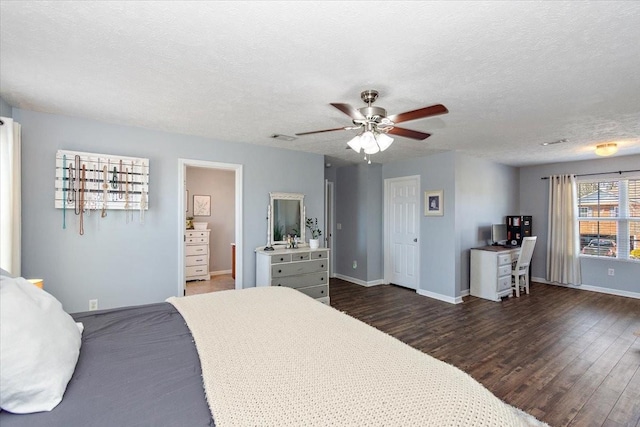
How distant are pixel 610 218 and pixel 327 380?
6427 mm

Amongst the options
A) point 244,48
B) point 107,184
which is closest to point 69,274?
point 107,184

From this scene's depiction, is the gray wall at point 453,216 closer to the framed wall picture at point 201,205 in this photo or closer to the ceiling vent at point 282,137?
the ceiling vent at point 282,137

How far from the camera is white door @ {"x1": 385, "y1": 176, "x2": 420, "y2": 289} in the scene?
5.36 meters

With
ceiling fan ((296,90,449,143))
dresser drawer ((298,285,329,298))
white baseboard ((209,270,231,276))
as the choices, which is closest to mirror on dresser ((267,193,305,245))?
dresser drawer ((298,285,329,298))

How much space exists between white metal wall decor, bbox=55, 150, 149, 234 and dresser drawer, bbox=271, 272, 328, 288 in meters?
1.77

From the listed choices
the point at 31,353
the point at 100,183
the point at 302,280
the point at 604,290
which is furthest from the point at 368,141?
the point at 604,290

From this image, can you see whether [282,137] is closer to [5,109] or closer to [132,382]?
[5,109]

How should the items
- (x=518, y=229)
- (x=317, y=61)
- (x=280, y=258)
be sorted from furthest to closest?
(x=518, y=229), (x=280, y=258), (x=317, y=61)

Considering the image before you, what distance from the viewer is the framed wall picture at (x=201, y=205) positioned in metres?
6.23

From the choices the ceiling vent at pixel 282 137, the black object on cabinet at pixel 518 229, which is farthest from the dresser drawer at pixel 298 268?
the black object on cabinet at pixel 518 229

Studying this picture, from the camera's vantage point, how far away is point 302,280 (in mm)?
4219

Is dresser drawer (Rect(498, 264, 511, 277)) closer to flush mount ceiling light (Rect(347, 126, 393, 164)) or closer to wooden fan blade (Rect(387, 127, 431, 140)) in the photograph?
wooden fan blade (Rect(387, 127, 431, 140))

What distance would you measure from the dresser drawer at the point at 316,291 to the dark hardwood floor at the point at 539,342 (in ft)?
1.34

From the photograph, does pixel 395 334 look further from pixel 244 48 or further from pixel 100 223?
pixel 100 223
